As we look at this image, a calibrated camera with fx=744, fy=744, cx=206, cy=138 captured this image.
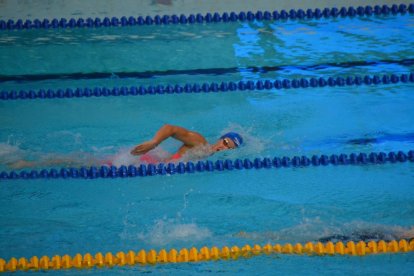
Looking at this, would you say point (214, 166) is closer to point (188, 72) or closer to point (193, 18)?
point (188, 72)

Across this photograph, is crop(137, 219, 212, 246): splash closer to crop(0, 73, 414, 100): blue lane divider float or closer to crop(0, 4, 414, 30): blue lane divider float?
crop(0, 73, 414, 100): blue lane divider float

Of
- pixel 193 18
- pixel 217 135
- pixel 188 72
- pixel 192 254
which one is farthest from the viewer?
pixel 193 18

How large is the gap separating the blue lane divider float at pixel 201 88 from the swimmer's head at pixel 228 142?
105 centimetres

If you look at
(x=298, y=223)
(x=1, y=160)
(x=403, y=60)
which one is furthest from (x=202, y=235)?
(x=403, y=60)

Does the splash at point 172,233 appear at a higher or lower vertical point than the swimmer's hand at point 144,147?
lower

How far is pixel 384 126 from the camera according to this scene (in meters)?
5.48

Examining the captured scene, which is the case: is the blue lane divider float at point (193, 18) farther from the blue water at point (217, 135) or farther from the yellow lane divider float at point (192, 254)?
the yellow lane divider float at point (192, 254)

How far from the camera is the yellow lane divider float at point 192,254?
383 centimetres

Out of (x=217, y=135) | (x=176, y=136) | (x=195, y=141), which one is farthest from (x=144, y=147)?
(x=217, y=135)

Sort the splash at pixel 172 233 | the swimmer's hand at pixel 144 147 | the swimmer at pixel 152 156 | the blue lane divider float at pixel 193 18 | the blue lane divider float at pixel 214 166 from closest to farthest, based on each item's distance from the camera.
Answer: the splash at pixel 172 233 < the swimmer's hand at pixel 144 147 < the blue lane divider float at pixel 214 166 < the swimmer at pixel 152 156 < the blue lane divider float at pixel 193 18

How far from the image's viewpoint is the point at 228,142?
5020mm

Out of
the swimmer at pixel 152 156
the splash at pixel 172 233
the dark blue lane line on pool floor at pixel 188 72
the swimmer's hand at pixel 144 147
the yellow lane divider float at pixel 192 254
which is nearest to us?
the yellow lane divider float at pixel 192 254

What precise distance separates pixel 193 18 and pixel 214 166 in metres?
2.86

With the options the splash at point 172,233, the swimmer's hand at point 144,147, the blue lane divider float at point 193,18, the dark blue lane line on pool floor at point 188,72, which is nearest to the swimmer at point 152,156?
the swimmer's hand at point 144,147
